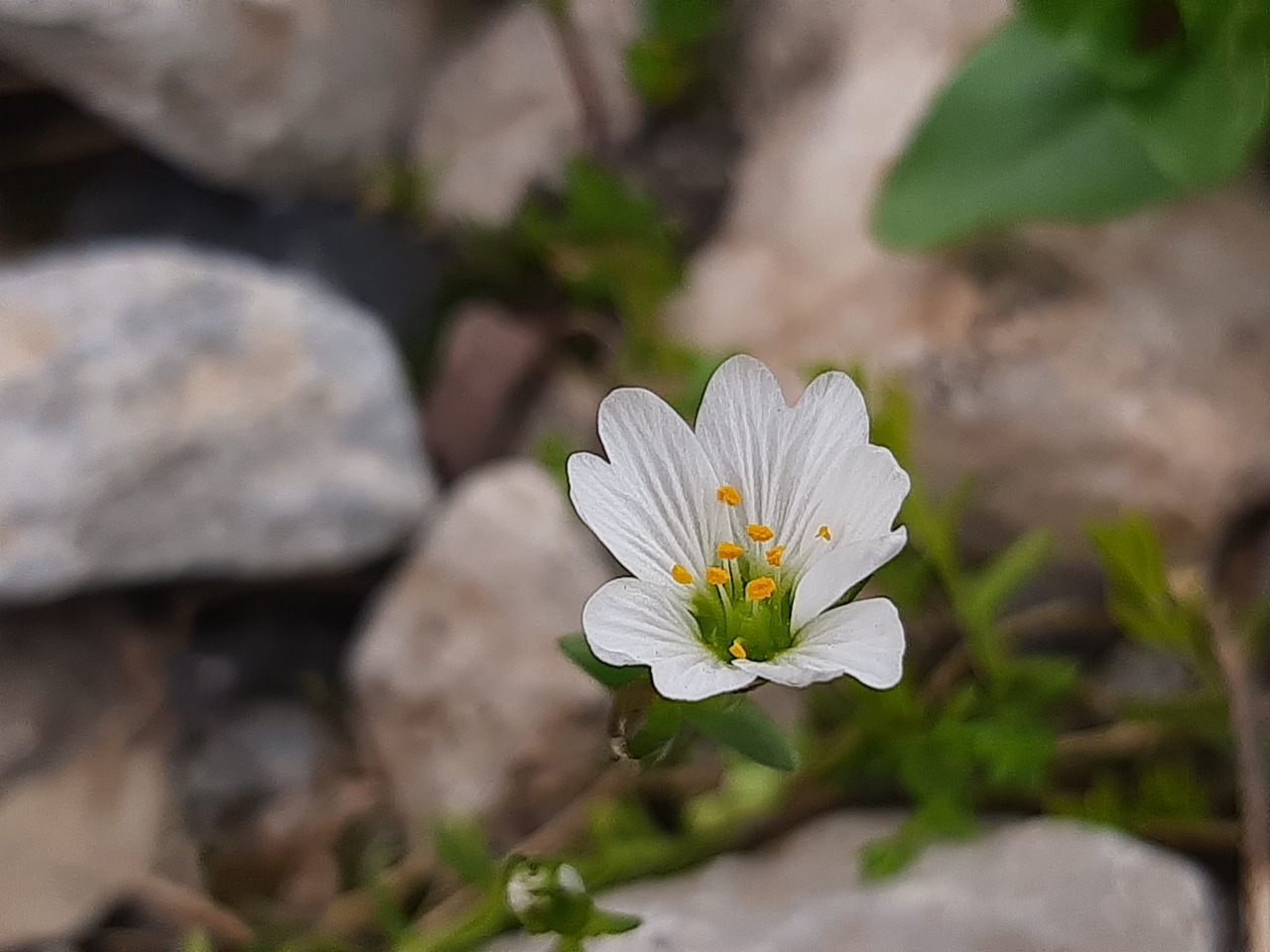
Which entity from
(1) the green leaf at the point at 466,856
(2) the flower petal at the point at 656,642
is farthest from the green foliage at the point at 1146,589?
(1) the green leaf at the point at 466,856

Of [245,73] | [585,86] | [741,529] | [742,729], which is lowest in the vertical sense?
[742,729]

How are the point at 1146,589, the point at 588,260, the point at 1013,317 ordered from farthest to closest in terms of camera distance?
the point at 588,260 < the point at 1013,317 < the point at 1146,589

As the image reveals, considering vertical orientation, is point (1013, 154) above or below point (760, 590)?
above

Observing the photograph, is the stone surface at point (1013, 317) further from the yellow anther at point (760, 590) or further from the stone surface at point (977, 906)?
the yellow anther at point (760, 590)

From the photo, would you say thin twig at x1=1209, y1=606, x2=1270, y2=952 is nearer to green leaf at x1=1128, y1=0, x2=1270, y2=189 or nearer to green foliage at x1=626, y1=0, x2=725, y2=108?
green leaf at x1=1128, y1=0, x2=1270, y2=189

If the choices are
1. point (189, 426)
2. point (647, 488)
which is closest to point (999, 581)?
point (647, 488)

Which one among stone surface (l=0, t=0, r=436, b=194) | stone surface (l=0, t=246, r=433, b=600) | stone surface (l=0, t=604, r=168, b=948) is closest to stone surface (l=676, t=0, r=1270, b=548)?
stone surface (l=0, t=246, r=433, b=600)

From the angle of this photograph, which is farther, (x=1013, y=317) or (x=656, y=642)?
(x=1013, y=317)

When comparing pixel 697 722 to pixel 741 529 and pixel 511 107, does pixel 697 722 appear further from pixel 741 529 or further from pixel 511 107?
pixel 511 107
